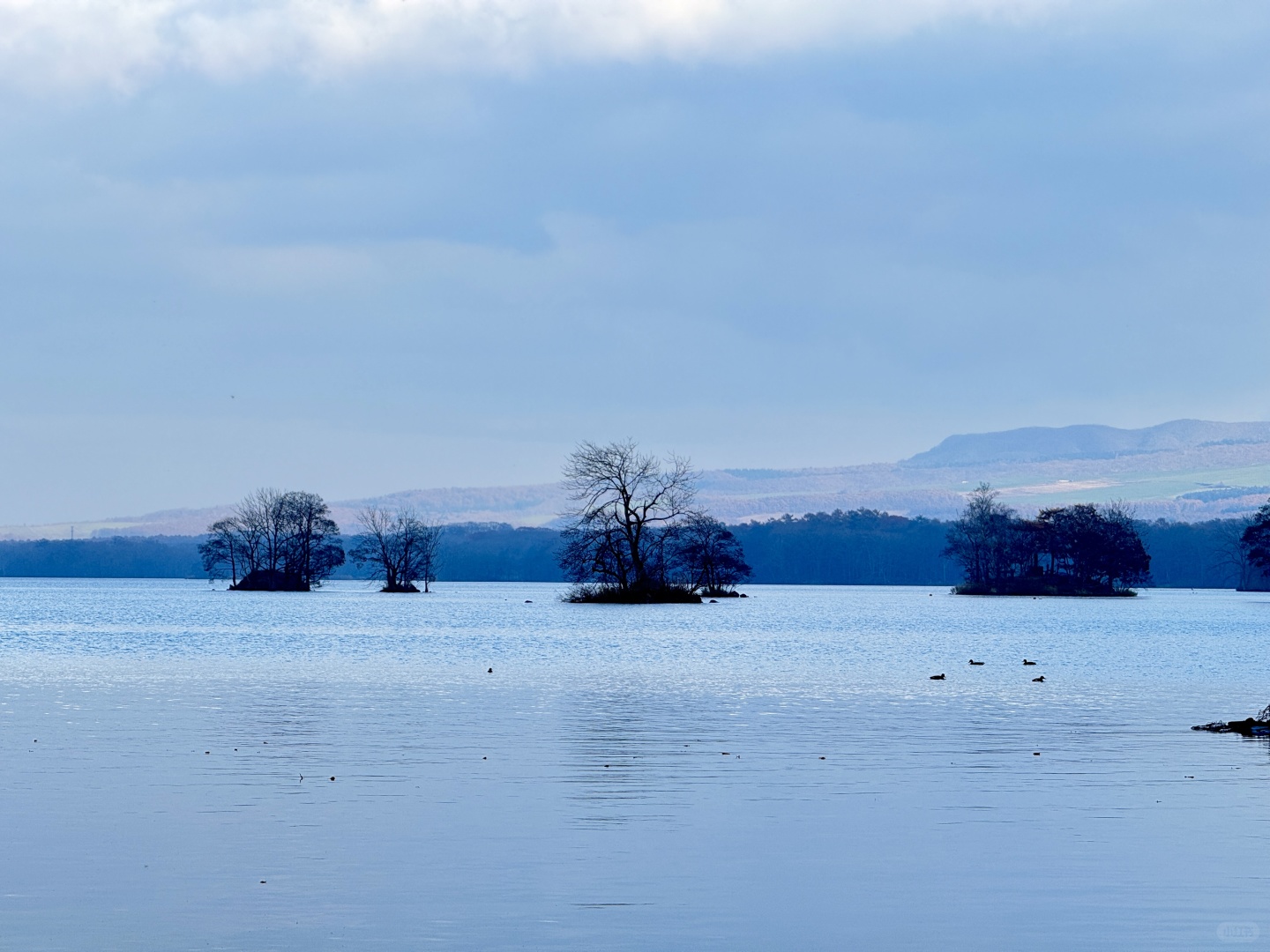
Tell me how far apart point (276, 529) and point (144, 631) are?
4201 inches

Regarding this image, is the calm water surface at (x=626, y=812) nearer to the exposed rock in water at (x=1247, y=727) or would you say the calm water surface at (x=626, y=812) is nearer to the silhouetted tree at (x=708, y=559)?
the exposed rock in water at (x=1247, y=727)

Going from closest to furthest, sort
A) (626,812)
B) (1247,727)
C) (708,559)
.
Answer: (626,812)
(1247,727)
(708,559)

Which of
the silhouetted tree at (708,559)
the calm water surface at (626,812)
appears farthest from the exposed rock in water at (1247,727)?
the silhouetted tree at (708,559)

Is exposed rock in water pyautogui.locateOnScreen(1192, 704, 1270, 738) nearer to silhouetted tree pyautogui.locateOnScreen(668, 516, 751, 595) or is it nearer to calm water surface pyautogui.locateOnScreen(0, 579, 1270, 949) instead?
calm water surface pyautogui.locateOnScreen(0, 579, 1270, 949)

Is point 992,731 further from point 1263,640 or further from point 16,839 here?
point 1263,640

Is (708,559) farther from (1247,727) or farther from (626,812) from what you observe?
(626,812)

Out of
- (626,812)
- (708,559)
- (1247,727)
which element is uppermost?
(708,559)

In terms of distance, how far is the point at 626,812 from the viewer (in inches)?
877

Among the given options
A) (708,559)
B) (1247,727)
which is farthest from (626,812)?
(708,559)

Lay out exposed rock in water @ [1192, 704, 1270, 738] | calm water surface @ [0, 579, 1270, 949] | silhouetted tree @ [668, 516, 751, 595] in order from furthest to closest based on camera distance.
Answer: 1. silhouetted tree @ [668, 516, 751, 595]
2. exposed rock in water @ [1192, 704, 1270, 738]
3. calm water surface @ [0, 579, 1270, 949]

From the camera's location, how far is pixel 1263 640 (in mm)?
85312

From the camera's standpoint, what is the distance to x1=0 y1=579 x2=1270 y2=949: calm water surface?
15422 mm

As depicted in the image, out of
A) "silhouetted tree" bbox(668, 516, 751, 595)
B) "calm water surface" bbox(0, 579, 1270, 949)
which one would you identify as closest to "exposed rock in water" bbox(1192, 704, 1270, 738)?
"calm water surface" bbox(0, 579, 1270, 949)

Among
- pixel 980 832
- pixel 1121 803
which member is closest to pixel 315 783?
pixel 980 832
